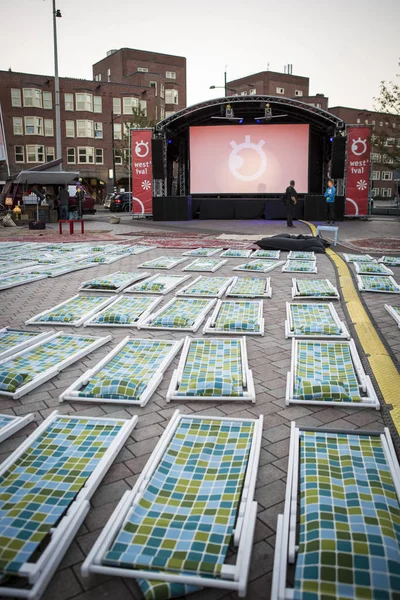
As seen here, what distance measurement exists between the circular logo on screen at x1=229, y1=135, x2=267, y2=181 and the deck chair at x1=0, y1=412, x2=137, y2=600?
2369cm

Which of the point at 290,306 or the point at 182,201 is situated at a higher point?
the point at 182,201

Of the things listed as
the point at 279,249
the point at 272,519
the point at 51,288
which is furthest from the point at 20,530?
the point at 279,249

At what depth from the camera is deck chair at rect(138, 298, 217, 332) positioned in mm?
6031

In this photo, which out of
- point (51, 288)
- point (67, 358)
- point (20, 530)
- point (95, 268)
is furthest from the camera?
point (95, 268)

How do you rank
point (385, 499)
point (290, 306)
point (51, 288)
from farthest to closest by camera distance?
point (51, 288) < point (290, 306) < point (385, 499)

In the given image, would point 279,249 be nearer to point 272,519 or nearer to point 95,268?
point 95,268

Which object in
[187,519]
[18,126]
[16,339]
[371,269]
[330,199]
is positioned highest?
[18,126]

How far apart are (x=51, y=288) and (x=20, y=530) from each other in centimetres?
637

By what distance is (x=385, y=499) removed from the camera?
8.70 ft

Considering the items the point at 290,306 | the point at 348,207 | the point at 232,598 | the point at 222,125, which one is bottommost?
the point at 232,598

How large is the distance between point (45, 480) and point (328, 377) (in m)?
2.55

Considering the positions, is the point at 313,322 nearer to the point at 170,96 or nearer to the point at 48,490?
the point at 48,490

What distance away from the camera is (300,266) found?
1021 centimetres

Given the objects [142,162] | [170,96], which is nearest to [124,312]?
[142,162]
